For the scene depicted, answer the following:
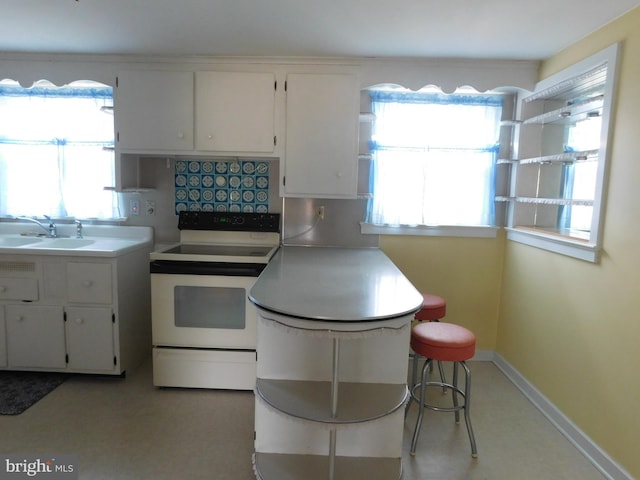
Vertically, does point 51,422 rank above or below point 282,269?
below

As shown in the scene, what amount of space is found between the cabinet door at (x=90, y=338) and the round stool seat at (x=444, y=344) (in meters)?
1.90

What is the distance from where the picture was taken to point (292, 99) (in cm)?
268

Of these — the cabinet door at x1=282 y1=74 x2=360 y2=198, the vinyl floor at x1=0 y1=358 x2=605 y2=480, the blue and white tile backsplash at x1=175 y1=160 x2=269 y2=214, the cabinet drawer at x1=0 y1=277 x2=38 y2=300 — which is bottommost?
the vinyl floor at x1=0 y1=358 x2=605 y2=480

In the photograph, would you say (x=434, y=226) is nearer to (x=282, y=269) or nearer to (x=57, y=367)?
(x=282, y=269)

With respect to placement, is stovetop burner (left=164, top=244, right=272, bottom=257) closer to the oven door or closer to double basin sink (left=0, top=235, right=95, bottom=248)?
the oven door

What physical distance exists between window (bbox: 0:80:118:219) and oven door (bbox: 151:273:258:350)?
1080 mm

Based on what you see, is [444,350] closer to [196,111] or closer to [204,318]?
[204,318]

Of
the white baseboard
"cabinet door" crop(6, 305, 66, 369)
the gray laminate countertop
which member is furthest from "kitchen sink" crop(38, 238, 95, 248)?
the white baseboard

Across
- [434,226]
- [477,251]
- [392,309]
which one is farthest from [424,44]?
[392,309]

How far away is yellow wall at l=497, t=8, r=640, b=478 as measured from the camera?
5.95ft

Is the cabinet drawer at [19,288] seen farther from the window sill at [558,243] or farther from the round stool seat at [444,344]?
the window sill at [558,243]

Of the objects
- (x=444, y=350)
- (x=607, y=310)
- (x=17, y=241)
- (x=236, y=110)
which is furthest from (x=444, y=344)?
(x=17, y=241)

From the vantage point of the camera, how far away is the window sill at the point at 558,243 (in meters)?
2.07

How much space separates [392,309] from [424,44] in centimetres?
173
